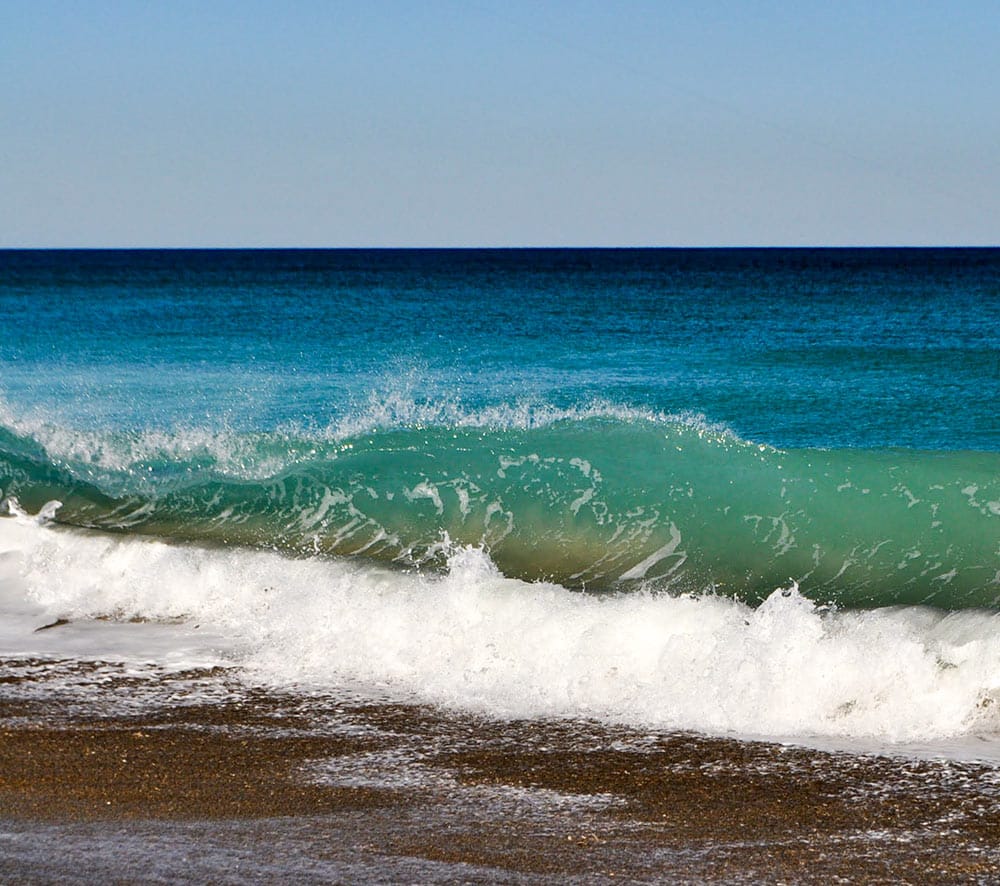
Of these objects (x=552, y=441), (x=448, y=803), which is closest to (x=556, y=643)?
(x=448, y=803)

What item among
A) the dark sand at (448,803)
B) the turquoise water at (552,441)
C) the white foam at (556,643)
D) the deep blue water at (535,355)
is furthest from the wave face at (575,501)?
the deep blue water at (535,355)

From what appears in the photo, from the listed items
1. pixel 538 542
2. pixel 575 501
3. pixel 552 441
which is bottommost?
pixel 538 542

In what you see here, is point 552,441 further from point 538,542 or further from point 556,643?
point 556,643

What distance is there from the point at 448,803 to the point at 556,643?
1.94 meters

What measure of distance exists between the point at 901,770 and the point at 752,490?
5364 mm

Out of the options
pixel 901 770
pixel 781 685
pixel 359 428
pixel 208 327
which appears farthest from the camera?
pixel 208 327

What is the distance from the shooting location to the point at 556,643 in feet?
20.5

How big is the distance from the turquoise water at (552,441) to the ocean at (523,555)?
1.9 inches

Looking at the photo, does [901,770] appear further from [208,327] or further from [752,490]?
[208,327]

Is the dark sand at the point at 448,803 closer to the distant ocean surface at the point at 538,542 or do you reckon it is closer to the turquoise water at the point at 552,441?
the distant ocean surface at the point at 538,542

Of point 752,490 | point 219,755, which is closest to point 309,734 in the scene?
point 219,755

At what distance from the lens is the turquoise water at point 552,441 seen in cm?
862

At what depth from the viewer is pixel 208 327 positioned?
35031 mm

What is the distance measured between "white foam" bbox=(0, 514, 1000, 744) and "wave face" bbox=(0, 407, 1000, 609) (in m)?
1.15
